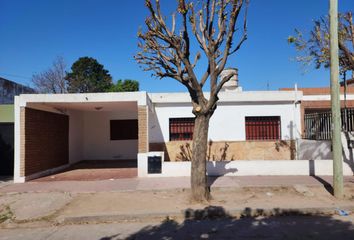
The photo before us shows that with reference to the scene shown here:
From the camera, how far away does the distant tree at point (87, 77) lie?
1486 inches

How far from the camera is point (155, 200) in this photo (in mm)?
7766

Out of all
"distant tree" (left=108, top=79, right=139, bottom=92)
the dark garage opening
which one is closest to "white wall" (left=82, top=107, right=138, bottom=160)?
the dark garage opening

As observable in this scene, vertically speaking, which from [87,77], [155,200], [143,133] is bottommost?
[155,200]

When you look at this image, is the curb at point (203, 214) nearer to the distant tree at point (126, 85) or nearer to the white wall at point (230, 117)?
the white wall at point (230, 117)

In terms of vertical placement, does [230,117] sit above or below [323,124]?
above

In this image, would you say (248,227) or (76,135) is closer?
(248,227)

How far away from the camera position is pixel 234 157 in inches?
554

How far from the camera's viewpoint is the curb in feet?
21.3

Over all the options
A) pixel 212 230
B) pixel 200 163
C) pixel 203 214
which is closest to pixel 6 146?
pixel 200 163

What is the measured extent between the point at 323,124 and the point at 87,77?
1309 inches

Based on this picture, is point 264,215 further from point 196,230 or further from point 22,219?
point 22,219

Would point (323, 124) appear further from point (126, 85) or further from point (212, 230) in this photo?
point (126, 85)

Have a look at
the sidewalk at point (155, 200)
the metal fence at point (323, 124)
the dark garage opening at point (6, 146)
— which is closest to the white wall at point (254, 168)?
the sidewalk at point (155, 200)

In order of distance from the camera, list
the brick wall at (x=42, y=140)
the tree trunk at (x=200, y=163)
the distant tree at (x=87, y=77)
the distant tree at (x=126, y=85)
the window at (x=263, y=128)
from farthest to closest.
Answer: the distant tree at (x=87, y=77) < the distant tree at (x=126, y=85) < the window at (x=263, y=128) < the brick wall at (x=42, y=140) < the tree trunk at (x=200, y=163)
